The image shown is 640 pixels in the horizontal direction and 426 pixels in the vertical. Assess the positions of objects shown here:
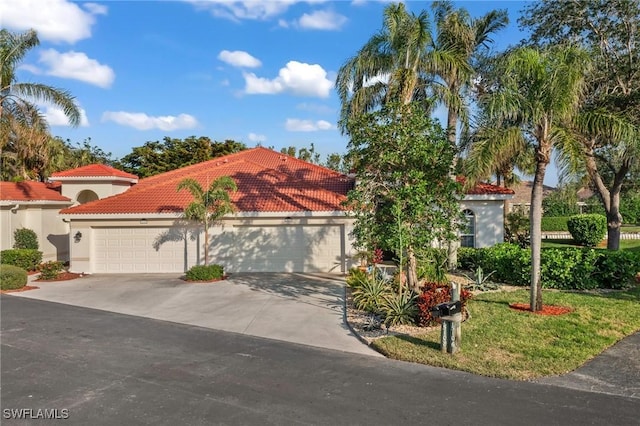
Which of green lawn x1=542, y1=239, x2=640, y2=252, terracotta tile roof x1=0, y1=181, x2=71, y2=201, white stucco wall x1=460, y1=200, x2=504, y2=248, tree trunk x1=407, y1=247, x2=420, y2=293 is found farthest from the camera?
green lawn x1=542, y1=239, x2=640, y2=252

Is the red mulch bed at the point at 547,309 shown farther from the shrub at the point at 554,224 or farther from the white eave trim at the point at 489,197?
the shrub at the point at 554,224

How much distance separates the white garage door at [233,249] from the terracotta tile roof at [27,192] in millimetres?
5030

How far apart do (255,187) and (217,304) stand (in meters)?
8.96

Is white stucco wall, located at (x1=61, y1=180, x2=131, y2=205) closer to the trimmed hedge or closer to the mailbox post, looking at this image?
the trimmed hedge

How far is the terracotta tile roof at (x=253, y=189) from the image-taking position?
19.0 m

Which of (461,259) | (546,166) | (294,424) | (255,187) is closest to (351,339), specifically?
(294,424)

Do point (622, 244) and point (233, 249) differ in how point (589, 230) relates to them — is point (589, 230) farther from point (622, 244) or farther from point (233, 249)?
point (233, 249)

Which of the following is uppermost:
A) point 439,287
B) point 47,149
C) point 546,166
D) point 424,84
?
point 424,84

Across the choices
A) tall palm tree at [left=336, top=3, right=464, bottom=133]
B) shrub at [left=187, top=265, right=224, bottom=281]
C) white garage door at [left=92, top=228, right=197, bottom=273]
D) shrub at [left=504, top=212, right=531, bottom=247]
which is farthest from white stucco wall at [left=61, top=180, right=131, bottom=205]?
shrub at [left=504, top=212, right=531, bottom=247]

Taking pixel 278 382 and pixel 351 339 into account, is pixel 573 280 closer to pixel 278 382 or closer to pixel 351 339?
pixel 351 339

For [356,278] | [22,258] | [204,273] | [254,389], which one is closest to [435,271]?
[356,278]

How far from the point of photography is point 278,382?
6.84 metres

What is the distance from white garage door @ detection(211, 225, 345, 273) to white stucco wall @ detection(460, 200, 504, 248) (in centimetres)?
642

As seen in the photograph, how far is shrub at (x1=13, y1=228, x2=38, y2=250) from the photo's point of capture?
20.6 metres
